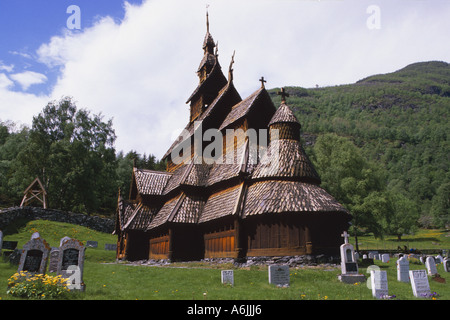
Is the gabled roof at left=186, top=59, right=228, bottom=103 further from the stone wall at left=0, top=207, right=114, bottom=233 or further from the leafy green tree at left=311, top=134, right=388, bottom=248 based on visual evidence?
the stone wall at left=0, top=207, right=114, bottom=233

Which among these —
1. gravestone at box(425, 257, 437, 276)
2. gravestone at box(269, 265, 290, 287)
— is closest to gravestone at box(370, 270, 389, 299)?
gravestone at box(269, 265, 290, 287)

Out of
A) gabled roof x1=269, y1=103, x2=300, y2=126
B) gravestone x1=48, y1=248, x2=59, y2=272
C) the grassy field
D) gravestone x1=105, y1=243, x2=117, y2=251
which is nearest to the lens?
the grassy field

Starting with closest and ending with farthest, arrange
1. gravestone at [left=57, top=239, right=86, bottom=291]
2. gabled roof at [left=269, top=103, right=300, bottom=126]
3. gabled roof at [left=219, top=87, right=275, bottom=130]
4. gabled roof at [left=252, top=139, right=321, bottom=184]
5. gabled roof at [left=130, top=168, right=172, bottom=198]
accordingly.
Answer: gravestone at [left=57, top=239, right=86, bottom=291] < gabled roof at [left=252, top=139, right=321, bottom=184] < gabled roof at [left=269, top=103, right=300, bottom=126] < gabled roof at [left=219, top=87, right=275, bottom=130] < gabled roof at [left=130, top=168, right=172, bottom=198]

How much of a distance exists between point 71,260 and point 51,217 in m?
28.2

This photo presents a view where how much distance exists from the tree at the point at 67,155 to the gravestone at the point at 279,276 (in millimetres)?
36854

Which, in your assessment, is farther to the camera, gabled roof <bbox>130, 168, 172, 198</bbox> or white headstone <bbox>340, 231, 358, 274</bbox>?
gabled roof <bbox>130, 168, 172, 198</bbox>

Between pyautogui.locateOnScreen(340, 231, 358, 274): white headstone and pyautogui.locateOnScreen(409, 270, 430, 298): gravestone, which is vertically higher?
pyautogui.locateOnScreen(340, 231, 358, 274): white headstone

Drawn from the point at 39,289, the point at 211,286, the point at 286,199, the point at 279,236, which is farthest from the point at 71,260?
the point at 286,199

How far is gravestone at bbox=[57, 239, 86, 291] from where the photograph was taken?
11438mm

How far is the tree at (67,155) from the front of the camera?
42.3 metres

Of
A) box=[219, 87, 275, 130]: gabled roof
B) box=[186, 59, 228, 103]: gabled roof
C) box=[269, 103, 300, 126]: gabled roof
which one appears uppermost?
box=[186, 59, 228, 103]: gabled roof

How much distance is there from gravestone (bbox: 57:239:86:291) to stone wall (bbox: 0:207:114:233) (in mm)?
24381

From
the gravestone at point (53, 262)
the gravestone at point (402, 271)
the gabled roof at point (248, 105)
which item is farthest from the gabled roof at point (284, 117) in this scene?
the gravestone at point (53, 262)
